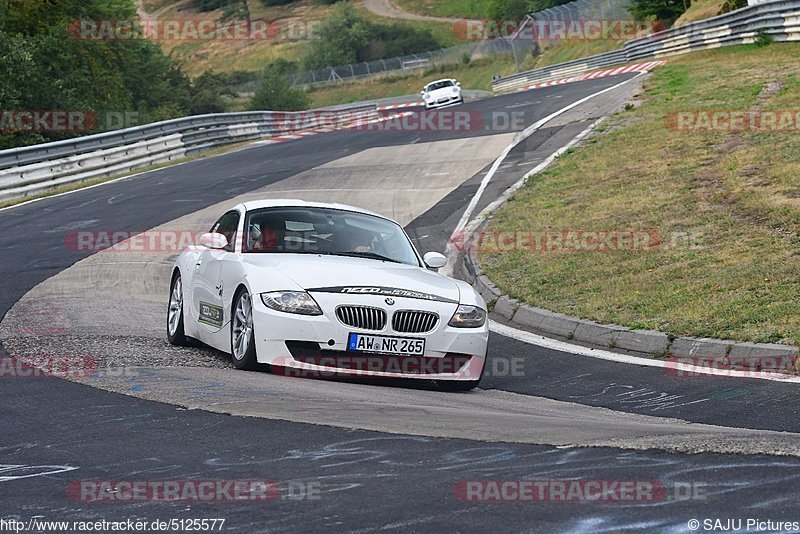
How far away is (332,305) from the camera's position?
8.76 metres

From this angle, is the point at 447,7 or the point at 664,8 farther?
the point at 447,7

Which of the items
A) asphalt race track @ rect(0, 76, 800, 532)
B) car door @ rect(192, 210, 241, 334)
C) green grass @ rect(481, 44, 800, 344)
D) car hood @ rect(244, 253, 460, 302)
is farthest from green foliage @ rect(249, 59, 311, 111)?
car hood @ rect(244, 253, 460, 302)

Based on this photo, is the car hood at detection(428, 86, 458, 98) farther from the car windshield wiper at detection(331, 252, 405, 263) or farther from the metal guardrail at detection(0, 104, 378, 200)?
the car windshield wiper at detection(331, 252, 405, 263)

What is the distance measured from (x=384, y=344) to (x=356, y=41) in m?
101

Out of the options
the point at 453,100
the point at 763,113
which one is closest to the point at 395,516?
the point at 763,113

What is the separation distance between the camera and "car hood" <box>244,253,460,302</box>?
8922 millimetres

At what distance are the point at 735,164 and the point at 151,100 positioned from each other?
4044cm

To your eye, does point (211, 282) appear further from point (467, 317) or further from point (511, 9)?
point (511, 9)

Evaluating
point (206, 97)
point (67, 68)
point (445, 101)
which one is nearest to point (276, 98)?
point (206, 97)

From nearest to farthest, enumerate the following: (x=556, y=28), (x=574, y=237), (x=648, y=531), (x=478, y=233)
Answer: (x=648, y=531)
(x=574, y=237)
(x=478, y=233)
(x=556, y=28)

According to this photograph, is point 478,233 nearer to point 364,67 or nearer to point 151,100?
point 151,100

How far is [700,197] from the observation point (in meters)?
16.9

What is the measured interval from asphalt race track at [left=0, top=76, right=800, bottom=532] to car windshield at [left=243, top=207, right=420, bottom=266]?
115cm

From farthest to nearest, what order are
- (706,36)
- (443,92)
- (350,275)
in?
1. (443,92)
2. (706,36)
3. (350,275)
